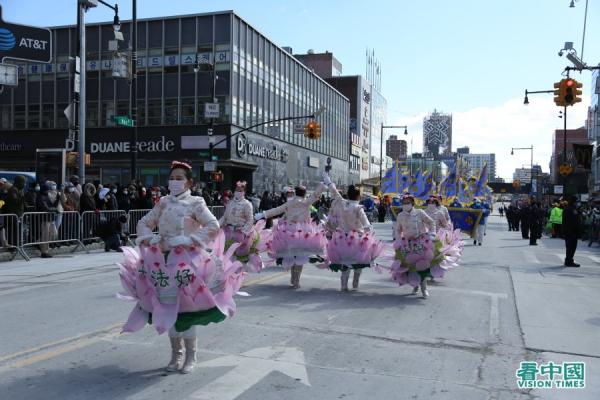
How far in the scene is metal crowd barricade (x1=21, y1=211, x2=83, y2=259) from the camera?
14.5 metres

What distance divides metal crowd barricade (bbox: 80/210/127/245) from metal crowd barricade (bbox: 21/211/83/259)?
276 millimetres

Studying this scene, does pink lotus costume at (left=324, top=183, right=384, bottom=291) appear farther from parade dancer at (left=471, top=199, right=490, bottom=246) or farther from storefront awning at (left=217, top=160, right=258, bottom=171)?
storefront awning at (left=217, top=160, right=258, bottom=171)

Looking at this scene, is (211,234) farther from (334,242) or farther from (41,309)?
(334,242)

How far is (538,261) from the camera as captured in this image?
17125 millimetres

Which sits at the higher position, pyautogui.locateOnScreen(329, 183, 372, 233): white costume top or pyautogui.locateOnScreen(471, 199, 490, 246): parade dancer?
pyautogui.locateOnScreen(329, 183, 372, 233): white costume top

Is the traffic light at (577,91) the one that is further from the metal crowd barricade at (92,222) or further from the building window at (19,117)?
the building window at (19,117)

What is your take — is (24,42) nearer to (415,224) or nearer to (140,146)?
(415,224)

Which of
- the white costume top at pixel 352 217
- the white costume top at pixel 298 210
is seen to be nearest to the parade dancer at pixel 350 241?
the white costume top at pixel 352 217

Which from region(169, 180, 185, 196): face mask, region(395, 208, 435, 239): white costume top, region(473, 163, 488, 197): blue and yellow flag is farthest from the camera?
region(473, 163, 488, 197): blue and yellow flag

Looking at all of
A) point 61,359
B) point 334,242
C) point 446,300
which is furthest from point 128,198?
point 61,359

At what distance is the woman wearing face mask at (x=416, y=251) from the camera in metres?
9.59

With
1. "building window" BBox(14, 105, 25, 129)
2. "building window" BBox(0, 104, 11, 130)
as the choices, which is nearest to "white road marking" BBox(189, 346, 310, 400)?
"building window" BBox(14, 105, 25, 129)

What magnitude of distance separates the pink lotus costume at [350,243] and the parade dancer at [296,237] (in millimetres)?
330

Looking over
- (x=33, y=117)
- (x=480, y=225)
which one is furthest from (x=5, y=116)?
(x=480, y=225)
